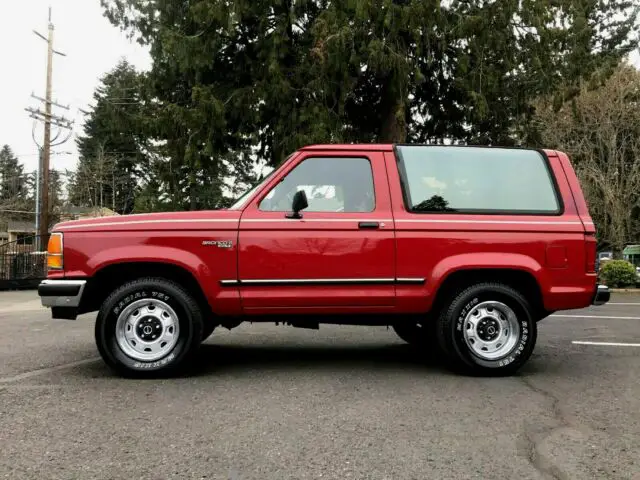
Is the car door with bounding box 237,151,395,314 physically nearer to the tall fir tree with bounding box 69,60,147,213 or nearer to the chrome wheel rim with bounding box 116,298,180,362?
the chrome wheel rim with bounding box 116,298,180,362

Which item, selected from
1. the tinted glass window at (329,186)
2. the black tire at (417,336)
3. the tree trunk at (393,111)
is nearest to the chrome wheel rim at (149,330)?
the tinted glass window at (329,186)

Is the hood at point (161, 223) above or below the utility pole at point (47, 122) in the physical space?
below

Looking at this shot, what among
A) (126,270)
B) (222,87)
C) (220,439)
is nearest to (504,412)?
(220,439)

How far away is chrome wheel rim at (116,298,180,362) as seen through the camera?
509 cm

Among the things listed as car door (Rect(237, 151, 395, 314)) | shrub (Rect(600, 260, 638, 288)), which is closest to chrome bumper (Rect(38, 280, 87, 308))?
car door (Rect(237, 151, 395, 314))

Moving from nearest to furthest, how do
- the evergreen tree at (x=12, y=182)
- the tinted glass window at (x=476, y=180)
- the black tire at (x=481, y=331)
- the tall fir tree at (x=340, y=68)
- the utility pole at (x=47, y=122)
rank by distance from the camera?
the black tire at (x=481, y=331) → the tinted glass window at (x=476, y=180) → the tall fir tree at (x=340, y=68) → the utility pole at (x=47, y=122) → the evergreen tree at (x=12, y=182)

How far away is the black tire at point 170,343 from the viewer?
5.04m

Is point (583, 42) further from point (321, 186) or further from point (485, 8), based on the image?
point (321, 186)

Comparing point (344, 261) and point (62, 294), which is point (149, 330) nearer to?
point (62, 294)

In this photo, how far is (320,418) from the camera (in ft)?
12.9

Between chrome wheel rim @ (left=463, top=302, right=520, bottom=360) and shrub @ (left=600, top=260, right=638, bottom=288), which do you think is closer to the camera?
chrome wheel rim @ (left=463, top=302, right=520, bottom=360)

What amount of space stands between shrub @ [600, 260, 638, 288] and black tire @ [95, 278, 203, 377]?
1488 centimetres

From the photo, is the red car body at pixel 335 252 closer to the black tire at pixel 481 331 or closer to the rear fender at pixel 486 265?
the rear fender at pixel 486 265

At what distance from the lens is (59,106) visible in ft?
104
